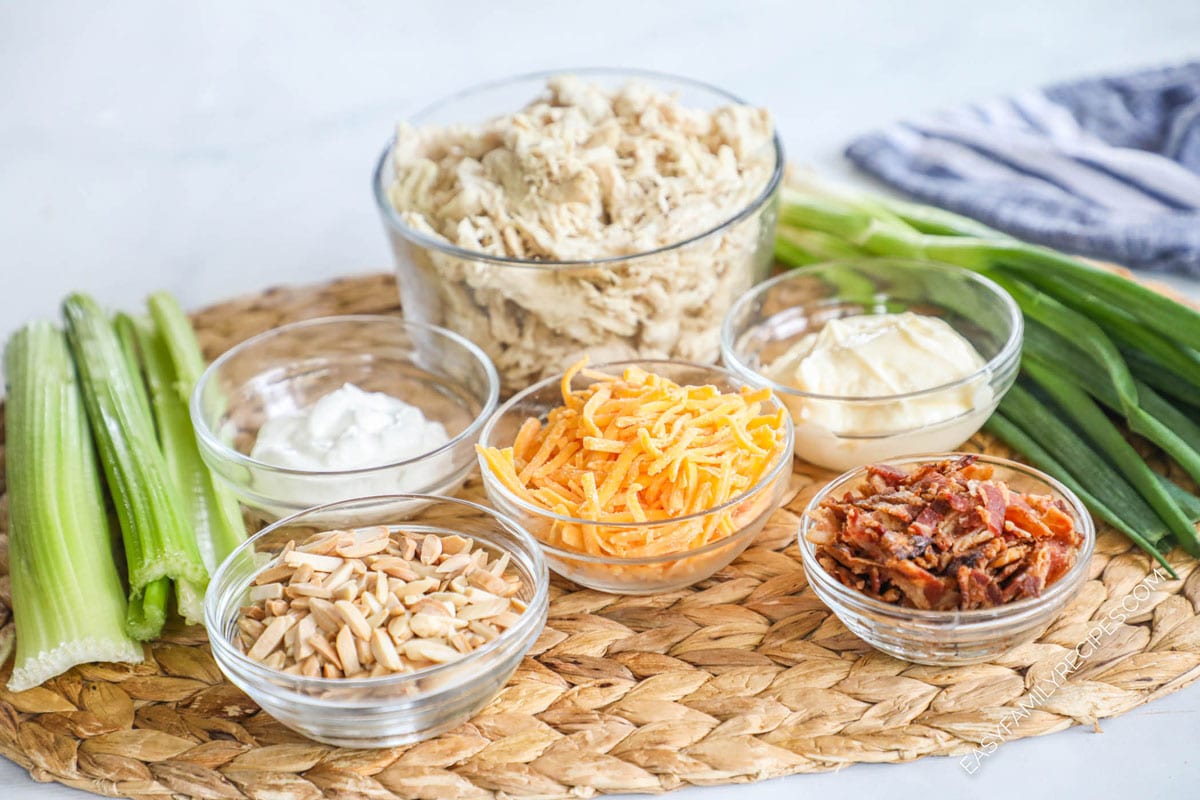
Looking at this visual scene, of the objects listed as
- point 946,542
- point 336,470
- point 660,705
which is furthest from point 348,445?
point 946,542

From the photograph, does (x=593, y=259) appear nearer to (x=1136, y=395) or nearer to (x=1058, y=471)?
(x=1058, y=471)

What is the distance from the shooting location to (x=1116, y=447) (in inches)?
115

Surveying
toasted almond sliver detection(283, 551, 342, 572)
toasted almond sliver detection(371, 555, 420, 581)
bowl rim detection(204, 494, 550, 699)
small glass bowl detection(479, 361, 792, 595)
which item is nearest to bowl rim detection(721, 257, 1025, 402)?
A: small glass bowl detection(479, 361, 792, 595)

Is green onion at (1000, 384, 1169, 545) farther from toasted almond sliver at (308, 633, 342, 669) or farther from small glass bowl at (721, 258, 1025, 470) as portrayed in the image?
toasted almond sliver at (308, 633, 342, 669)

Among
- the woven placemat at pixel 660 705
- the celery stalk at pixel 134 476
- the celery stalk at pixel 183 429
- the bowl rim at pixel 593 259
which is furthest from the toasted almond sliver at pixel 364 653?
the bowl rim at pixel 593 259

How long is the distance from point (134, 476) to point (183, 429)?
0.36m

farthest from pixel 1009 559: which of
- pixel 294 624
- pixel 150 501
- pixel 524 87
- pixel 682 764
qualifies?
pixel 524 87

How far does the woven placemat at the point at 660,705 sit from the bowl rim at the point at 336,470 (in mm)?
397

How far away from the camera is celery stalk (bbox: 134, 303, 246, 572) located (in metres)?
2.97

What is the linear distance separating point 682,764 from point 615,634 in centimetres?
38

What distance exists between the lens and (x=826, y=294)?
11.8ft

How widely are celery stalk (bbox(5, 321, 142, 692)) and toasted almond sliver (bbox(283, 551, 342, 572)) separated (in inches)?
19.2

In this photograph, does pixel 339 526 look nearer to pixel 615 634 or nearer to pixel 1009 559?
pixel 615 634

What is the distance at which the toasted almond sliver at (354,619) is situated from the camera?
2.29 metres
